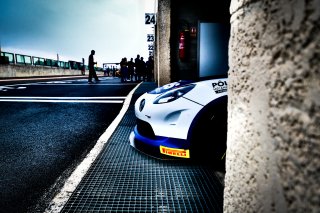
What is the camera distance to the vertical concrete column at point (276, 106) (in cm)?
62

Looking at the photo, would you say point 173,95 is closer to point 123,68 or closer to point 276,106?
point 276,106

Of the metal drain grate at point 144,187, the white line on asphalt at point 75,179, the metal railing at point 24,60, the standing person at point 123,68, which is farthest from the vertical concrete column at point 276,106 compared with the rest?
the metal railing at point 24,60

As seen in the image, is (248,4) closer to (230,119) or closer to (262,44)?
(262,44)

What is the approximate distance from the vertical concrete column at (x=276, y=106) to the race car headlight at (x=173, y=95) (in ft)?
5.68

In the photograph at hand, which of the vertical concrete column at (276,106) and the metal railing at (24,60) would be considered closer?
the vertical concrete column at (276,106)

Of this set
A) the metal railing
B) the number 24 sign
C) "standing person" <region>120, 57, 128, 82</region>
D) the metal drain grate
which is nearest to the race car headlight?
the metal drain grate

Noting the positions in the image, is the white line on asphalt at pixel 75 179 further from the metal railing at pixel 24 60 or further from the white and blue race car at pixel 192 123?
the metal railing at pixel 24 60

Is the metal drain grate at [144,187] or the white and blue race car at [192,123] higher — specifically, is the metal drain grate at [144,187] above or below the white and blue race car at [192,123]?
below

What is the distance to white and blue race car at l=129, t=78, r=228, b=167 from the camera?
2.66 m

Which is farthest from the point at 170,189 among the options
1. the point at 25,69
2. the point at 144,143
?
the point at 25,69

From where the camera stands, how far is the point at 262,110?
84 centimetres

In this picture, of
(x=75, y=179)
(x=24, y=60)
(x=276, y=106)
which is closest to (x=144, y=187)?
(x=75, y=179)

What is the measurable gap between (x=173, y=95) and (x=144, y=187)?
1.16 metres

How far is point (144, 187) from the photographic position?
2.24 metres
